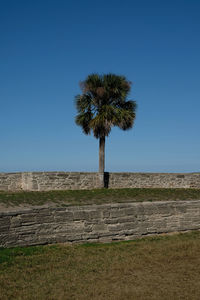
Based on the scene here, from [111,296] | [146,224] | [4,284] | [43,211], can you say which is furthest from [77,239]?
[111,296]

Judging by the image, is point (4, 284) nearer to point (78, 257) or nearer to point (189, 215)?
point (78, 257)

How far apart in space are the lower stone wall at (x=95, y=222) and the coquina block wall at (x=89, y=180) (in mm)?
10912

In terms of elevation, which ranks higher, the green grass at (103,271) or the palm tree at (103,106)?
the palm tree at (103,106)

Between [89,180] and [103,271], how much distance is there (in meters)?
15.1

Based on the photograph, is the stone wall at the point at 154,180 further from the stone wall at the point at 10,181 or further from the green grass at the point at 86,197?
the stone wall at the point at 10,181

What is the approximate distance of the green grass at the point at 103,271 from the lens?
15.4 feet

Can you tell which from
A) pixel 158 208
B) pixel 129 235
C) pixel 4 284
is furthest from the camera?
pixel 158 208

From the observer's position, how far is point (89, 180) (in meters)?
20.8

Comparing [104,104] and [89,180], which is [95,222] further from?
[104,104]

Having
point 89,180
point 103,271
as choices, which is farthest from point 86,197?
point 103,271

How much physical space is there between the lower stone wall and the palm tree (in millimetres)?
11975

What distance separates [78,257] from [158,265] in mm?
1645

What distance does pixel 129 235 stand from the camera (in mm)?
8820

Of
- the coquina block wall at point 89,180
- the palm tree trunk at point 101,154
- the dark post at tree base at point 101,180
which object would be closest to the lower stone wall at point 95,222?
the coquina block wall at point 89,180
